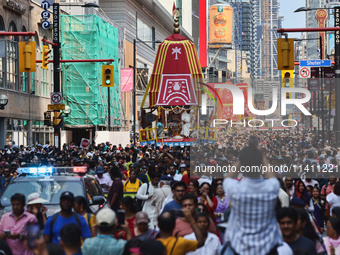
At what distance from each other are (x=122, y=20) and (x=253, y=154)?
53929 mm

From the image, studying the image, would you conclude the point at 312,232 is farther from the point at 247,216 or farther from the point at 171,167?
the point at 171,167

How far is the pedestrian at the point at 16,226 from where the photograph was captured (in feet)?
21.9

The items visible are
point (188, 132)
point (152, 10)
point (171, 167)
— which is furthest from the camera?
point (152, 10)

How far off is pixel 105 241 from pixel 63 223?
4.06ft

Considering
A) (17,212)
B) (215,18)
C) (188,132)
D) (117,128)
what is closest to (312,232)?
(17,212)

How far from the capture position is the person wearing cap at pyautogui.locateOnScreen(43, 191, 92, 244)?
6477 mm

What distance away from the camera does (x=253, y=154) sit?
17.5 ft

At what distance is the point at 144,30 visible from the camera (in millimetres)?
67500

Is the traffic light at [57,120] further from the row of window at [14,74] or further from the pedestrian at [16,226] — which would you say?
the pedestrian at [16,226]

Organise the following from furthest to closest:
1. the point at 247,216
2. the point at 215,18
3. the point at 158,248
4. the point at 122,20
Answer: the point at 215,18
the point at 122,20
the point at 247,216
the point at 158,248

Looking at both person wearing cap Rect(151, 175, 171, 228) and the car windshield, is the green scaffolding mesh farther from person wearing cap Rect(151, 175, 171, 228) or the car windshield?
the car windshield

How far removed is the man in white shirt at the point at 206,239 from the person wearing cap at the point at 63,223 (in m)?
1.21

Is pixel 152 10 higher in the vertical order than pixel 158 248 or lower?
higher

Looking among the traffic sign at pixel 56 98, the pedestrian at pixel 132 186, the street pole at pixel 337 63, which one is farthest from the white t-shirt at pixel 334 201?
the street pole at pixel 337 63
